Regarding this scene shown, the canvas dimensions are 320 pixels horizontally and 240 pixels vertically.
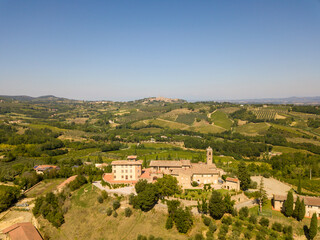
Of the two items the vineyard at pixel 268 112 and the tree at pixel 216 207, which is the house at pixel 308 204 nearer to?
the tree at pixel 216 207

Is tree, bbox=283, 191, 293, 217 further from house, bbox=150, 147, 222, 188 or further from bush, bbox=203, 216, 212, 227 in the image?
house, bbox=150, 147, 222, 188

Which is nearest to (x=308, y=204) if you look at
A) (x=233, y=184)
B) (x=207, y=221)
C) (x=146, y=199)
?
(x=233, y=184)

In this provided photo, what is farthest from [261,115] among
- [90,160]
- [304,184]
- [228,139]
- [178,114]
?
[90,160]

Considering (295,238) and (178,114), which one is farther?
(178,114)

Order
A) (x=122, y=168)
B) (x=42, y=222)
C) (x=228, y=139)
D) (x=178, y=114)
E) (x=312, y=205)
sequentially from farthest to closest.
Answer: (x=178, y=114) → (x=228, y=139) → (x=122, y=168) → (x=42, y=222) → (x=312, y=205)

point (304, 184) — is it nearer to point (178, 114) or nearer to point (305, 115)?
point (305, 115)

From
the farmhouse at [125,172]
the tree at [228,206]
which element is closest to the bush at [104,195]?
Answer: the farmhouse at [125,172]

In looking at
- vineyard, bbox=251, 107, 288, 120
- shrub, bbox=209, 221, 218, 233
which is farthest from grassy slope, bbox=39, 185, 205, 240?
vineyard, bbox=251, 107, 288, 120
